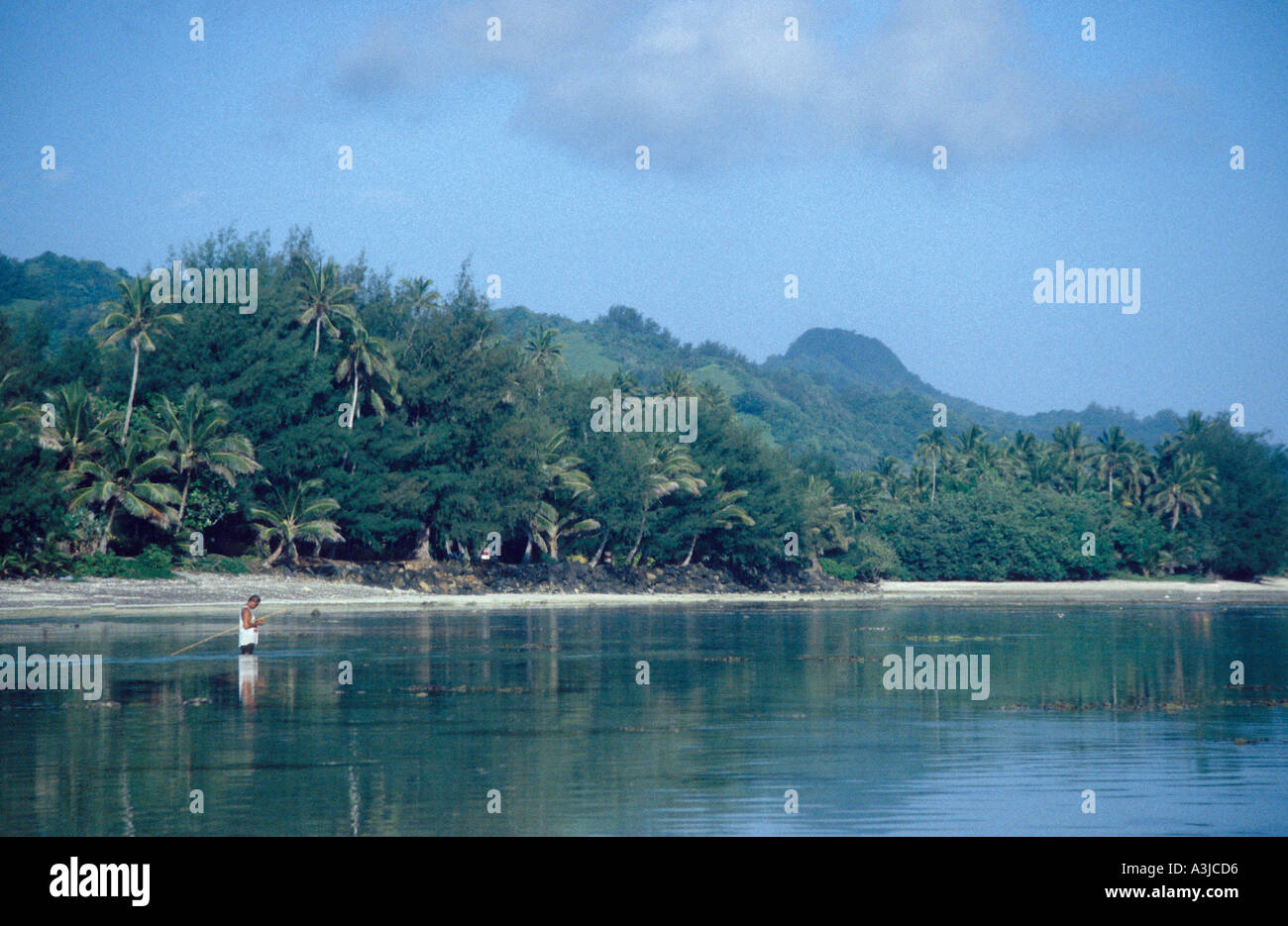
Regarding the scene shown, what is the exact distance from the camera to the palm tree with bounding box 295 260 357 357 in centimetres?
6562

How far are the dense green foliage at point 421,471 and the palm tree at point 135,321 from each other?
0.12m

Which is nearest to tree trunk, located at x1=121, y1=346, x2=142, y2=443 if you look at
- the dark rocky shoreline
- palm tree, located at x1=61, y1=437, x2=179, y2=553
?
palm tree, located at x1=61, y1=437, x2=179, y2=553

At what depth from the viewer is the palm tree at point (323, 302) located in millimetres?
65625

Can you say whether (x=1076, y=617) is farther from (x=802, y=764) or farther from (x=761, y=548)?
(x=802, y=764)

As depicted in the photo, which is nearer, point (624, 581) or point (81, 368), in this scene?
point (81, 368)

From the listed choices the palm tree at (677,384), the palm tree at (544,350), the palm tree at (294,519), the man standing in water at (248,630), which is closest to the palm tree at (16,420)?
the palm tree at (294,519)

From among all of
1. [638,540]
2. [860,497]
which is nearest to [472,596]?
[638,540]

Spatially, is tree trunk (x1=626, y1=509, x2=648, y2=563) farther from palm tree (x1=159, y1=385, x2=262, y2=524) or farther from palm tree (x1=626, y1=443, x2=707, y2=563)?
palm tree (x1=159, y1=385, x2=262, y2=524)

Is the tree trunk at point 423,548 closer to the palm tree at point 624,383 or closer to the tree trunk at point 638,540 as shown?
the tree trunk at point 638,540
